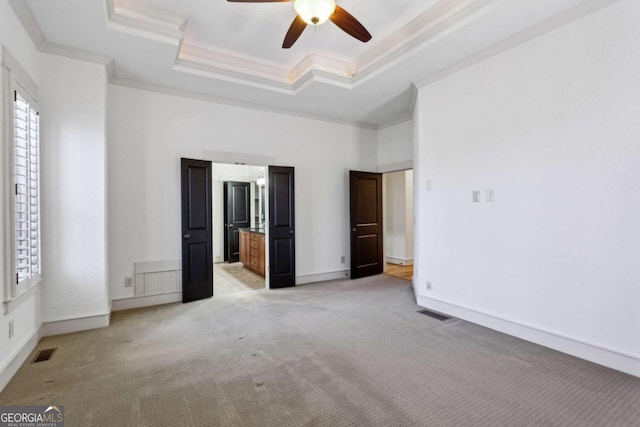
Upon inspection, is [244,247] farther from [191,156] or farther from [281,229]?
[191,156]

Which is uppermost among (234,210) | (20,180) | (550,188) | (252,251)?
(20,180)

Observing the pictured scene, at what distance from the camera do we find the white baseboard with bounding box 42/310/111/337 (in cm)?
311

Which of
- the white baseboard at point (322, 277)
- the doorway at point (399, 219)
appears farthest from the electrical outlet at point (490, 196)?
the doorway at point (399, 219)

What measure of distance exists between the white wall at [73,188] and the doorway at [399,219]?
515 cm

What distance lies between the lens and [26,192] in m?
2.65

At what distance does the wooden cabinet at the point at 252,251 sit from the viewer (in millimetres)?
5854

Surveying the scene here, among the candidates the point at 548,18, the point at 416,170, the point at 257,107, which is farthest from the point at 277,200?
the point at 548,18

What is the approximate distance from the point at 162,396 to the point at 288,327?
1.44 meters

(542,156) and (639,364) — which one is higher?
(542,156)

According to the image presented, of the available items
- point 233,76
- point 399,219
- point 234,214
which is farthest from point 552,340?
point 234,214

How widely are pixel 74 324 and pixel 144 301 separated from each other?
858mm

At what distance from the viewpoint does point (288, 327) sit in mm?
3322

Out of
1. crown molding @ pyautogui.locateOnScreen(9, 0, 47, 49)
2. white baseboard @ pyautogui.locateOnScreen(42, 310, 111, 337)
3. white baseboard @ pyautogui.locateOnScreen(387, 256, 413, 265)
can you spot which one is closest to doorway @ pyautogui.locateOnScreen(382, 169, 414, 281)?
white baseboard @ pyautogui.locateOnScreen(387, 256, 413, 265)

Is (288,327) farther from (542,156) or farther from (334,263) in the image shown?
(542,156)
